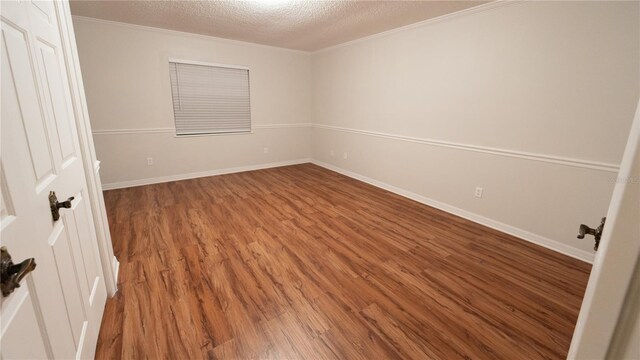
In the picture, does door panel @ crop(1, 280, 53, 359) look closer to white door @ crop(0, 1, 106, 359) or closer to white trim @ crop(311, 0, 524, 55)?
white door @ crop(0, 1, 106, 359)

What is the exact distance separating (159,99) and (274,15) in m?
2.39

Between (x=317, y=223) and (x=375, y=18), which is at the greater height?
(x=375, y=18)

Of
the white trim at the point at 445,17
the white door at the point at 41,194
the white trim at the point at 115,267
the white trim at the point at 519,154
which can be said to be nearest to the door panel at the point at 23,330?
the white door at the point at 41,194

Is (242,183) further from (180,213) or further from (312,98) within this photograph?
(312,98)

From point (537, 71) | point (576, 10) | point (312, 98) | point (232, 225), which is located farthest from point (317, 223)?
point (312, 98)

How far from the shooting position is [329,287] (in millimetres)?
2014

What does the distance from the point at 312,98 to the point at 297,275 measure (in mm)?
4574

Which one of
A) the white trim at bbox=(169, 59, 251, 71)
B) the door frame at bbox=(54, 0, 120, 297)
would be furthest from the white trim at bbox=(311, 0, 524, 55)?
the door frame at bbox=(54, 0, 120, 297)

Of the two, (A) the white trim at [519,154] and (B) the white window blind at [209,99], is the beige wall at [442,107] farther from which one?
(B) the white window blind at [209,99]

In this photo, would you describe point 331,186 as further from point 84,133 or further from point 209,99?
point 84,133

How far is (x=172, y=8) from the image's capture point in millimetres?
3121

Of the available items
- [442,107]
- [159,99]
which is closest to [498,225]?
[442,107]

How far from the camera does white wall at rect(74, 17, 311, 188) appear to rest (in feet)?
12.5

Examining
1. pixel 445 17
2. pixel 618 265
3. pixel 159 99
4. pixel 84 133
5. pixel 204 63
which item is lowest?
pixel 618 265
